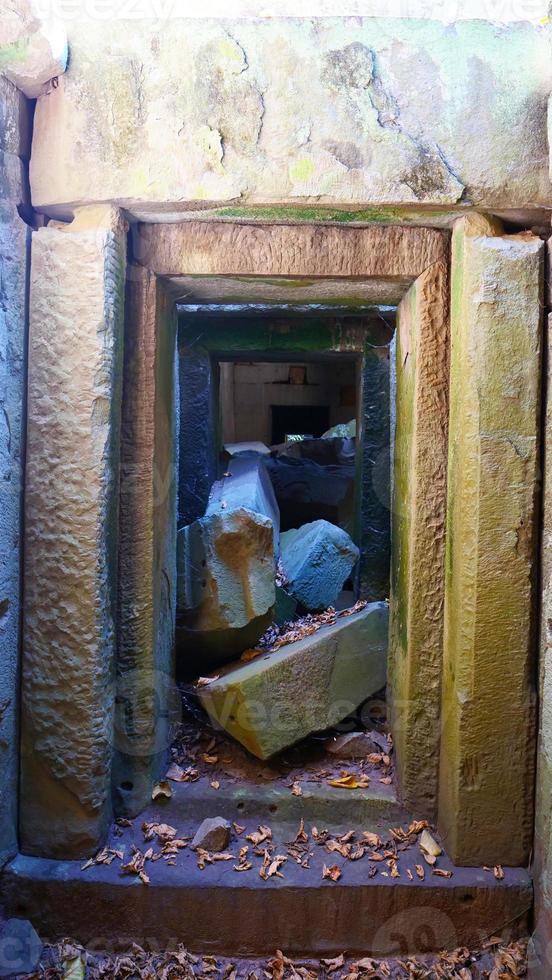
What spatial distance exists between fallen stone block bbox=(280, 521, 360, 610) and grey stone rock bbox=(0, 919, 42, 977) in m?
2.15

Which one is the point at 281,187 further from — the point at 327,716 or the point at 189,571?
the point at 327,716

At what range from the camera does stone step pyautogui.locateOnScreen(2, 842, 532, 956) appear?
210 cm

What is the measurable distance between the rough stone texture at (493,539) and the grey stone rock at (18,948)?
136 cm

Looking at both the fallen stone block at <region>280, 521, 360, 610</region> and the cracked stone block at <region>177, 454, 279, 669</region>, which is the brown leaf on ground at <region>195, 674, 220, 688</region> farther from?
the fallen stone block at <region>280, 521, 360, 610</region>

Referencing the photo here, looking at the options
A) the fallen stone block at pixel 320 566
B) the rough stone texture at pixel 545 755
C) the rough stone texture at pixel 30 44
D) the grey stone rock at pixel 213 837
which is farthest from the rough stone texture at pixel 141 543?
the fallen stone block at pixel 320 566

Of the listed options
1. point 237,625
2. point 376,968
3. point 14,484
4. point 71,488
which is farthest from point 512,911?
point 14,484

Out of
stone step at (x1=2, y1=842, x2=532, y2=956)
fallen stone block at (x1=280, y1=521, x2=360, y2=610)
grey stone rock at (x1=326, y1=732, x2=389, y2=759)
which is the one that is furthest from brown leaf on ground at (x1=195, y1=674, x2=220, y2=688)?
fallen stone block at (x1=280, y1=521, x2=360, y2=610)

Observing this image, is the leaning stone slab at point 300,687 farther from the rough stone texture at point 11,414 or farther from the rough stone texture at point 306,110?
the rough stone texture at point 306,110

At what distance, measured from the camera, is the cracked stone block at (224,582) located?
2928mm

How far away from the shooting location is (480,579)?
2.04 metres

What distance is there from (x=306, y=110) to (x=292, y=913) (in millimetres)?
2508

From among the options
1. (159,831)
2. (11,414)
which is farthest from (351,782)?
(11,414)

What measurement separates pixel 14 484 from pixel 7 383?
0.31 metres

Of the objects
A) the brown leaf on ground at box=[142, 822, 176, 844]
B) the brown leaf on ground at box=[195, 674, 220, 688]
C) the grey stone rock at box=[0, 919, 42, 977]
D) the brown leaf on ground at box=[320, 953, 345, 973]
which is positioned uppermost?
the brown leaf on ground at box=[195, 674, 220, 688]
